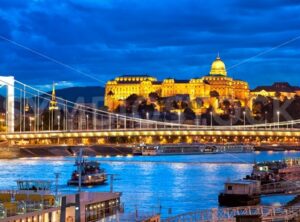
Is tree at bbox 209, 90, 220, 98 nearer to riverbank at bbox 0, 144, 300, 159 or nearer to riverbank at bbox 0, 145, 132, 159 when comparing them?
riverbank at bbox 0, 144, 300, 159

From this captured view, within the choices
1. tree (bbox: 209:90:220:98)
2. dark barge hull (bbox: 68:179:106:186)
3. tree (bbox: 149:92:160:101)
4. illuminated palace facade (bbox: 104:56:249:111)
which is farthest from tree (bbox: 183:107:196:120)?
dark barge hull (bbox: 68:179:106:186)

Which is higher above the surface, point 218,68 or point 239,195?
point 218,68

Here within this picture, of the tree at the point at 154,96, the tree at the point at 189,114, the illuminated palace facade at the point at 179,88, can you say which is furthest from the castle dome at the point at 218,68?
the tree at the point at 189,114

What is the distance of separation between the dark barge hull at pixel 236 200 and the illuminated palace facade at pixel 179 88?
71.3m

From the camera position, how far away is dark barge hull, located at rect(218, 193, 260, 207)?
20328mm


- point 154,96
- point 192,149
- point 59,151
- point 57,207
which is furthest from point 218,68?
point 57,207

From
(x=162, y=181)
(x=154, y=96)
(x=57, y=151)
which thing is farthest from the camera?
(x=154, y=96)

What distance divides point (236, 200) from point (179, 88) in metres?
76.6

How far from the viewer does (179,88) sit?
319ft

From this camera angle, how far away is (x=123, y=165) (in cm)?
3591

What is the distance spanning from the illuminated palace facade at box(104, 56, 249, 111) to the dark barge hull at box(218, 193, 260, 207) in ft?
234

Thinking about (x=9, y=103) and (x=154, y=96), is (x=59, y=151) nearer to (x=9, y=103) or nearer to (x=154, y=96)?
(x=9, y=103)

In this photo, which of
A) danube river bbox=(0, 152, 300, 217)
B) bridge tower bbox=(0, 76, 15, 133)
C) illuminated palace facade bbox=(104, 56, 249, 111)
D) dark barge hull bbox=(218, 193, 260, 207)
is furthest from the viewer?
illuminated palace facade bbox=(104, 56, 249, 111)

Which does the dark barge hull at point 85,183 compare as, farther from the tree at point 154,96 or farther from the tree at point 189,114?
the tree at point 154,96
